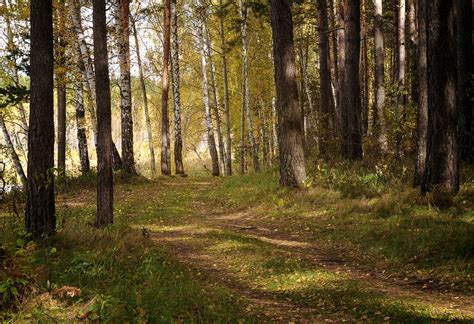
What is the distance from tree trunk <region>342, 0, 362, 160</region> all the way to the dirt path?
5111mm

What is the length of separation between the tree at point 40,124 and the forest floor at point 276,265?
0.56 m

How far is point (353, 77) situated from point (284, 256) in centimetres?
899

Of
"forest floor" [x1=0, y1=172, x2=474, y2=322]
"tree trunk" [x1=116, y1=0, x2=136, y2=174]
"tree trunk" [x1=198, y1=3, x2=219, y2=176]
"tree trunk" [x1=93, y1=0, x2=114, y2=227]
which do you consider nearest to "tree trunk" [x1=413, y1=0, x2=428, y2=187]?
"forest floor" [x1=0, y1=172, x2=474, y2=322]

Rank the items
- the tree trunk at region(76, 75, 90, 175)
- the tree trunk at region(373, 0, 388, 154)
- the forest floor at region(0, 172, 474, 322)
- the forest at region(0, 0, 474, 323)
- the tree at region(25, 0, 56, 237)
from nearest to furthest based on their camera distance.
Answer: the forest floor at region(0, 172, 474, 322), the forest at region(0, 0, 474, 323), the tree at region(25, 0, 56, 237), the tree trunk at region(373, 0, 388, 154), the tree trunk at region(76, 75, 90, 175)

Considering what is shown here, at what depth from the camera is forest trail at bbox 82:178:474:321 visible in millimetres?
5453

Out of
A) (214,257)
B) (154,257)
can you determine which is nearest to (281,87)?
(214,257)

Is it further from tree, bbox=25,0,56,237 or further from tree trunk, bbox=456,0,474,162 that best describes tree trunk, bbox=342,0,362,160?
tree, bbox=25,0,56,237

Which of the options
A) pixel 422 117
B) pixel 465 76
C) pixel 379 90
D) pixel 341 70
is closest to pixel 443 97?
pixel 422 117

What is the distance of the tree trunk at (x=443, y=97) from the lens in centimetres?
873

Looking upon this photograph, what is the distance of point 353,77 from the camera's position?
49.3 ft

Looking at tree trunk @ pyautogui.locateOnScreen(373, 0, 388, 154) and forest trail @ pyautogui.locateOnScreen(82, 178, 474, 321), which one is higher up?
tree trunk @ pyautogui.locateOnScreen(373, 0, 388, 154)

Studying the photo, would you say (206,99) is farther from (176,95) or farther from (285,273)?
(285,273)

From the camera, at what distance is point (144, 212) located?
12.2 m

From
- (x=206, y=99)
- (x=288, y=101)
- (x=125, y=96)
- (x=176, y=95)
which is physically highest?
(x=176, y=95)
